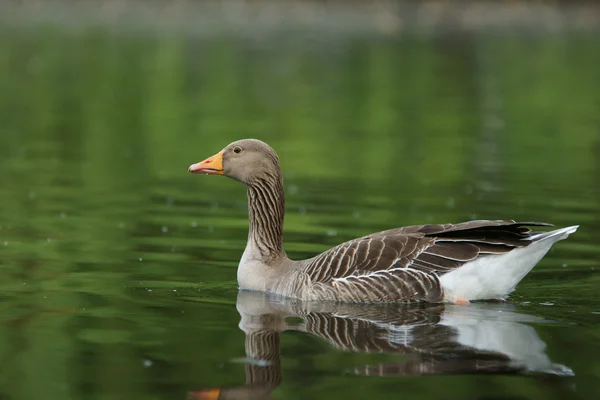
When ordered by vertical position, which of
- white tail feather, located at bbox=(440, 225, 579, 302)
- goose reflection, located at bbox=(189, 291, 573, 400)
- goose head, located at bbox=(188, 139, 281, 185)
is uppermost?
goose head, located at bbox=(188, 139, 281, 185)

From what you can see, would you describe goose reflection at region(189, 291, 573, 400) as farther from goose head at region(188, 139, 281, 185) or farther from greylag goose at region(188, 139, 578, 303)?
goose head at region(188, 139, 281, 185)

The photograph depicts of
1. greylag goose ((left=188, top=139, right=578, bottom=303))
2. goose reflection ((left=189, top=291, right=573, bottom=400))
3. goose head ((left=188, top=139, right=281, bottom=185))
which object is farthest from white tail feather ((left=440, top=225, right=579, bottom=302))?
goose head ((left=188, top=139, right=281, bottom=185))

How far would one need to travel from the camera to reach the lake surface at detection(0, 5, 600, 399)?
336 inches

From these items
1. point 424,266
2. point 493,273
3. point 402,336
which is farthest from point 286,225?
point 402,336

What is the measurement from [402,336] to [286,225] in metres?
6.24

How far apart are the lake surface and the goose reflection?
1.3 inches

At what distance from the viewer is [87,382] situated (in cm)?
819

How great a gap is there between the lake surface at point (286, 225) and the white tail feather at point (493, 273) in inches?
7.0

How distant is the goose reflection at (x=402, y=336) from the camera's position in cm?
852

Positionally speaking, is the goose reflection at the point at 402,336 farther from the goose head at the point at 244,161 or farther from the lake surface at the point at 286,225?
the goose head at the point at 244,161

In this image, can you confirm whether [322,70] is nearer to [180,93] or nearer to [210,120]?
[180,93]

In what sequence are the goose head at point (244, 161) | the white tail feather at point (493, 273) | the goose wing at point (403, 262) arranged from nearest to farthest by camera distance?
1. the white tail feather at point (493, 273)
2. the goose wing at point (403, 262)
3. the goose head at point (244, 161)

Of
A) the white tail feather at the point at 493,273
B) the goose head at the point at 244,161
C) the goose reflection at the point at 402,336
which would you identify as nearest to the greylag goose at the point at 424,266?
the white tail feather at the point at 493,273

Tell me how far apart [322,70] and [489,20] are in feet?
128
